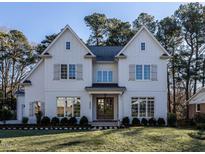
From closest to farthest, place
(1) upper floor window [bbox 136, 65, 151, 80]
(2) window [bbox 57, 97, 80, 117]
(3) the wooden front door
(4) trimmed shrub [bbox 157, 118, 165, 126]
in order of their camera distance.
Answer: (4) trimmed shrub [bbox 157, 118, 165, 126] < (2) window [bbox 57, 97, 80, 117] < (1) upper floor window [bbox 136, 65, 151, 80] < (3) the wooden front door

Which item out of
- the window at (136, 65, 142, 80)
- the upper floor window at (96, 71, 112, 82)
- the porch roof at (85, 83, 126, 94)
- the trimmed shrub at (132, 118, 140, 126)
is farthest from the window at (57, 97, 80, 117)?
the window at (136, 65, 142, 80)

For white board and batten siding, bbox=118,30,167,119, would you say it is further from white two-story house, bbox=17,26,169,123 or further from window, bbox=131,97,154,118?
window, bbox=131,97,154,118

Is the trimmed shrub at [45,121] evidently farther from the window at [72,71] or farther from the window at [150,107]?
the window at [150,107]

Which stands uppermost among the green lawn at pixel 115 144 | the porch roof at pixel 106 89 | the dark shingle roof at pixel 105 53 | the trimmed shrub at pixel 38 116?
the dark shingle roof at pixel 105 53

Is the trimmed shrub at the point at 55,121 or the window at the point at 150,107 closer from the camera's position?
the trimmed shrub at the point at 55,121

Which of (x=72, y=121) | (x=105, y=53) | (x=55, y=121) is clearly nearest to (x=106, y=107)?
(x=72, y=121)

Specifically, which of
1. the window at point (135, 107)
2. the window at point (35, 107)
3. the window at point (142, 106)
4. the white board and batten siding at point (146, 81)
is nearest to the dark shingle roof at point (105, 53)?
the white board and batten siding at point (146, 81)

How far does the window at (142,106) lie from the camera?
3145 cm

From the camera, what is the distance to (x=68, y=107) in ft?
102

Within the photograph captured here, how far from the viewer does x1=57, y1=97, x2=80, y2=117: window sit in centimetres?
3120

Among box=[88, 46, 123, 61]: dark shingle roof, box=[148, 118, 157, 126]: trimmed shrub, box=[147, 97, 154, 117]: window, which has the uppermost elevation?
box=[88, 46, 123, 61]: dark shingle roof

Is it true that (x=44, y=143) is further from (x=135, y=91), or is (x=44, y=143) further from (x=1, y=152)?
(x=135, y=91)

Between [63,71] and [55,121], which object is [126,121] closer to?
[55,121]

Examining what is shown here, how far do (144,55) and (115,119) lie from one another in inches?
248
